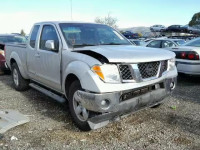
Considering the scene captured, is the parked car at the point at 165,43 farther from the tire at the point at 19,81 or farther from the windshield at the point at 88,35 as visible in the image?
the tire at the point at 19,81


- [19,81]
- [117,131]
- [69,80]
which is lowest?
[117,131]

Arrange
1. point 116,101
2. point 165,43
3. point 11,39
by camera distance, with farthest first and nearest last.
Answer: point 165,43
point 11,39
point 116,101

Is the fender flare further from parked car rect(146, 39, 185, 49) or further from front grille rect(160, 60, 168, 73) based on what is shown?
parked car rect(146, 39, 185, 49)

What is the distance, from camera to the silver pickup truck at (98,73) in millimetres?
3127

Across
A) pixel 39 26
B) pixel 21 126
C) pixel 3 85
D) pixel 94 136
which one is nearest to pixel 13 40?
pixel 3 85

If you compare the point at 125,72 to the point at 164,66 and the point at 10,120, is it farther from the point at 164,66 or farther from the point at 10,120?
the point at 10,120

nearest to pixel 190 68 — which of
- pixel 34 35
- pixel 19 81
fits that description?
pixel 34 35

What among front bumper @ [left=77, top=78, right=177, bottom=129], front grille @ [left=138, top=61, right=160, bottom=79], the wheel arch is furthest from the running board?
front grille @ [left=138, top=61, right=160, bottom=79]

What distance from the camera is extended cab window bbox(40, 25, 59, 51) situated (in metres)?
4.20

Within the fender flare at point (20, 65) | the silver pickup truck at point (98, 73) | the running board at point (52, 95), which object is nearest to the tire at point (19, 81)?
the fender flare at point (20, 65)

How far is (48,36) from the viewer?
4.66m

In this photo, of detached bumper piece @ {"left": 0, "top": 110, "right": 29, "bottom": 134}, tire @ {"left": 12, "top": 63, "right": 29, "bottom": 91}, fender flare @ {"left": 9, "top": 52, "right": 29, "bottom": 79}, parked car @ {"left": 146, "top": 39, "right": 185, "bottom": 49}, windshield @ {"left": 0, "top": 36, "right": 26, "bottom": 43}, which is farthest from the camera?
parked car @ {"left": 146, "top": 39, "right": 185, "bottom": 49}

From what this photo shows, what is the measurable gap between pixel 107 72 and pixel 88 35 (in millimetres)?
1514

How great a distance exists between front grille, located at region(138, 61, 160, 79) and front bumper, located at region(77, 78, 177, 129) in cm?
17
